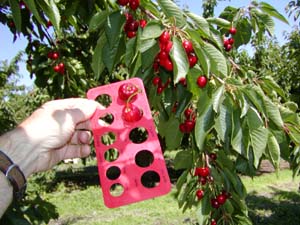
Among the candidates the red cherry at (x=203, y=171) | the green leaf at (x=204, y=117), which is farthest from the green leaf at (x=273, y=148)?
the red cherry at (x=203, y=171)

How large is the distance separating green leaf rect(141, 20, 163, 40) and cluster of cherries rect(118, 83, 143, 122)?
0.18 m

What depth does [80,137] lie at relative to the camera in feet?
5.21

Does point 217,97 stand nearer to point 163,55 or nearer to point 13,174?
point 163,55

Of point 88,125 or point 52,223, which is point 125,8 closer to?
point 88,125

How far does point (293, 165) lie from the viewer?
2537 mm

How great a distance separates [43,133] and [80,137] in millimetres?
271

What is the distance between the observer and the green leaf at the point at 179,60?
127 cm

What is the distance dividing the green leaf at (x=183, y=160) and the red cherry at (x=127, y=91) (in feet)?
2.85

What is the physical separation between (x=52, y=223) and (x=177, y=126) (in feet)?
20.4

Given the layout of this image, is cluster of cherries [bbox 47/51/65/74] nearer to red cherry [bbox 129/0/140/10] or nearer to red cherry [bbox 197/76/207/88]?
red cherry [bbox 129/0/140/10]

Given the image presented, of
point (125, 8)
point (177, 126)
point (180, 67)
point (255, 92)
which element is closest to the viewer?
point (180, 67)

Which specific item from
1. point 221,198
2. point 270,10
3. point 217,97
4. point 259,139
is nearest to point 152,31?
point 217,97

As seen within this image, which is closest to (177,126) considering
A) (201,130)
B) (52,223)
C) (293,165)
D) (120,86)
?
(201,130)

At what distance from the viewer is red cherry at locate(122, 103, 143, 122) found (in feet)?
4.27
